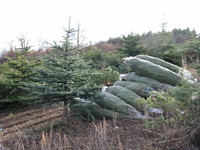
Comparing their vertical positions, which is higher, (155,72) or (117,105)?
(155,72)

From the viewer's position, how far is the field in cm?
255

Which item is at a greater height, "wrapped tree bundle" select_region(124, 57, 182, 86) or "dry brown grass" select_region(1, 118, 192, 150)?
"wrapped tree bundle" select_region(124, 57, 182, 86)

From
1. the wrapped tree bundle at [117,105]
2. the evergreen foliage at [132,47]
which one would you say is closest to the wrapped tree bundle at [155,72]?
the wrapped tree bundle at [117,105]

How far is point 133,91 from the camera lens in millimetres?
5164

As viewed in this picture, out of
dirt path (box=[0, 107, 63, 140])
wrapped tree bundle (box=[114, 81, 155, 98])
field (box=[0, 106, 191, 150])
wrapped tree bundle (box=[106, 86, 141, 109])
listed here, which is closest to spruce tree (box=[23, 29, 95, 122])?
field (box=[0, 106, 191, 150])

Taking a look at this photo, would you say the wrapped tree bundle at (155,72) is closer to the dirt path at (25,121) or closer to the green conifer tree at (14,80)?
the dirt path at (25,121)

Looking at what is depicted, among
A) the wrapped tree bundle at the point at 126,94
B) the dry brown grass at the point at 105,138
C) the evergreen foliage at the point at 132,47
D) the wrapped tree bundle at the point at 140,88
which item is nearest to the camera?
the dry brown grass at the point at 105,138

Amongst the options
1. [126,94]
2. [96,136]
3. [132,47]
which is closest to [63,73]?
[96,136]

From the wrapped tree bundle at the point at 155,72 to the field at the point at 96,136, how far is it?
1.75m

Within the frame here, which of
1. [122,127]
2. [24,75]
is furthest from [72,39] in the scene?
[24,75]

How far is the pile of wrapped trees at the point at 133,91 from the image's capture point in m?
4.34

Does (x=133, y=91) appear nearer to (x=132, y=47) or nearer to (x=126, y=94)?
(x=126, y=94)

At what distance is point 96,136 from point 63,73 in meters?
1.51

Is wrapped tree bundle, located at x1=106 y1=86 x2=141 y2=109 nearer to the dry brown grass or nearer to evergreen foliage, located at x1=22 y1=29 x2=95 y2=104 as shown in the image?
the dry brown grass
